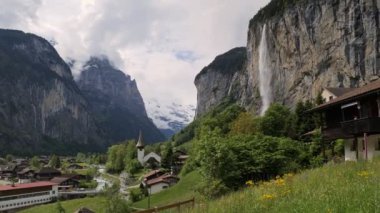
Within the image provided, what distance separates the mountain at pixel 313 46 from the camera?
295ft

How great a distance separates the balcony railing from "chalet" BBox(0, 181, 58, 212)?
3334 inches

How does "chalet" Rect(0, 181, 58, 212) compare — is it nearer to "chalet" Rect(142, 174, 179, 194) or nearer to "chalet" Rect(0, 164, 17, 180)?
"chalet" Rect(142, 174, 179, 194)

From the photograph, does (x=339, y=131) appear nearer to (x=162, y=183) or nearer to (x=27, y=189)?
(x=162, y=183)

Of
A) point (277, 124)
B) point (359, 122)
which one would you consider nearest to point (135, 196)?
point (277, 124)

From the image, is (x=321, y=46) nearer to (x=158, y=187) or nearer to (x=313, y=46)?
(x=313, y=46)

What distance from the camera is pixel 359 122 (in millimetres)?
29469

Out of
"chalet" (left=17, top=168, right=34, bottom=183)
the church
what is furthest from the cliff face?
"chalet" (left=17, top=168, right=34, bottom=183)

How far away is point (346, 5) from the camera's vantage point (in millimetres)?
96500

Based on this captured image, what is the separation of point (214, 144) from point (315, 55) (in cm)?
7982

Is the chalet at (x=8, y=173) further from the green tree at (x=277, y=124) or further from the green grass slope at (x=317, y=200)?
the green grass slope at (x=317, y=200)

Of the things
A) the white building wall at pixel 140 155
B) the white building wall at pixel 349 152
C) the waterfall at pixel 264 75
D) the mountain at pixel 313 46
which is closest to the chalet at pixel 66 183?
the white building wall at pixel 140 155

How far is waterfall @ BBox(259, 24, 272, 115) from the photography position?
14050 centimetres

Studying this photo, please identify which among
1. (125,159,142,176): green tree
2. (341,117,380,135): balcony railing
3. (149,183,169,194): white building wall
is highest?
(341,117,380,135): balcony railing

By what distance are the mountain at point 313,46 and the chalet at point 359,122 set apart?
177 feet
